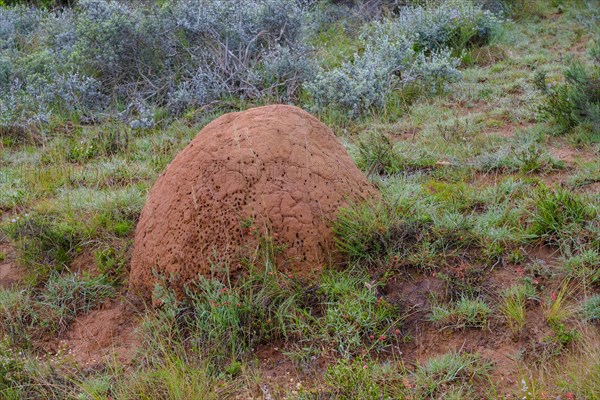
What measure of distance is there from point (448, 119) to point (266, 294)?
3583 millimetres

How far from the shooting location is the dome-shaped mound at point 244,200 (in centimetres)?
421

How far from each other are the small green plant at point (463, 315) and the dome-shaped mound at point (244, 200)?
76 cm

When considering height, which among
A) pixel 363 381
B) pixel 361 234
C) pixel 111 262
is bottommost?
pixel 111 262

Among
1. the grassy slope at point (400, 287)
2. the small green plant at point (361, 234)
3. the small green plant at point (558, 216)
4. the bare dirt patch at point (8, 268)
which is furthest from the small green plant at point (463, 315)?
the bare dirt patch at point (8, 268)

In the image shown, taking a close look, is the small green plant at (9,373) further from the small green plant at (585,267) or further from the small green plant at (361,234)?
the small green plant at (585,267)

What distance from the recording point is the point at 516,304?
3.87m

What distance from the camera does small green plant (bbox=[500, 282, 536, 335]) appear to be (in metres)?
3.78

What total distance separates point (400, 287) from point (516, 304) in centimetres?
68

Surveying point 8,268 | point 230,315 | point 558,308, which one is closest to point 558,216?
point 558,308

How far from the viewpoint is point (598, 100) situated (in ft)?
21.1

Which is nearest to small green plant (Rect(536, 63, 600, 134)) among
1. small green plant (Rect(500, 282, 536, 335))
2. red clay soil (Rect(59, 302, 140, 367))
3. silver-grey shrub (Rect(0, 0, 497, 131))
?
silver-grey shrub (Rect(0, 0, 497, 131))

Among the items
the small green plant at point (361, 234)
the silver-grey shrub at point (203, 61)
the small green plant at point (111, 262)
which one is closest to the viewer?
the small green plant at point (361, 234)

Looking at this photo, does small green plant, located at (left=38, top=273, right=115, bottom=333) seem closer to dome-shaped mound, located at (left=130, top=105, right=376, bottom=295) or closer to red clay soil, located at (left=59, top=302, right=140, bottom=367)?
red clay soil, located at (left=59, top=302, right=140, bottom=367)

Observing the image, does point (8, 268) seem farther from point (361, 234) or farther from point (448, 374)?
point (448, 374)
